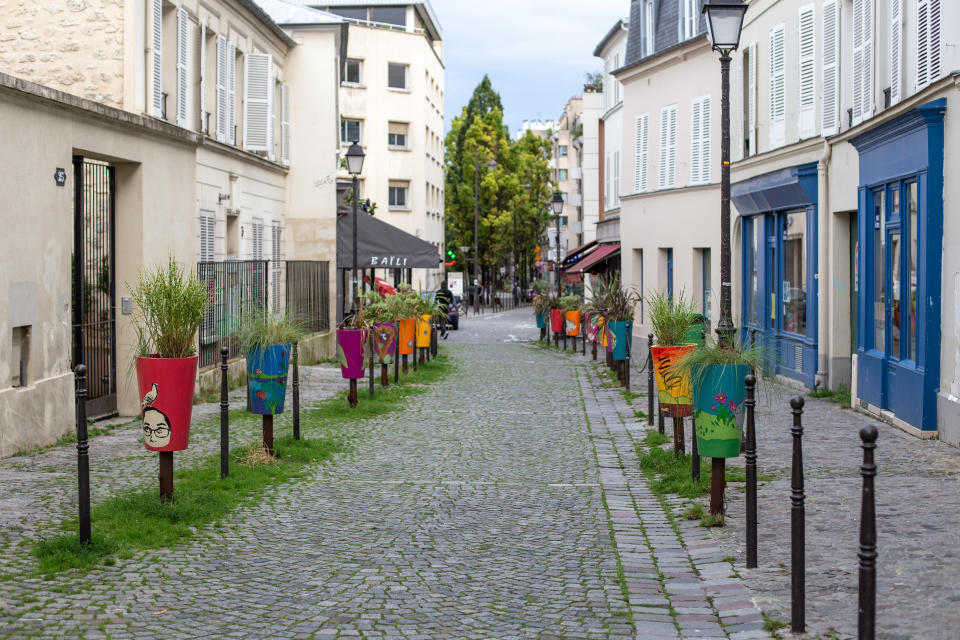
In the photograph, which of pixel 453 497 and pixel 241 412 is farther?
pixel 241 412

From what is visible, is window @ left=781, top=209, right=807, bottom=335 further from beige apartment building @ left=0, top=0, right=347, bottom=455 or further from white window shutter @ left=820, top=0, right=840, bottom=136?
beige apartment building @ left=0, top=0, right=347, bottom=455

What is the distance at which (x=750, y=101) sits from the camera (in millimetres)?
22594

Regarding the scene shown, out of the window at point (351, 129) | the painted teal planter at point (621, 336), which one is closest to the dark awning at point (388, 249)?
the painted teal planter at point (621, 336)

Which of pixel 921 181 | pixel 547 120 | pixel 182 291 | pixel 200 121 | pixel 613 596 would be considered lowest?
pixel 613 596

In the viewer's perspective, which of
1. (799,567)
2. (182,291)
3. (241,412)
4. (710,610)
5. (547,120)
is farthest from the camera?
(547,120)

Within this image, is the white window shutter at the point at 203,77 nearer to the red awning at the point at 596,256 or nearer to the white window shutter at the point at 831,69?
the white window shutter at the point at 831,69

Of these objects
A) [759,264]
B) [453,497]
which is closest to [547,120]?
[759,264]

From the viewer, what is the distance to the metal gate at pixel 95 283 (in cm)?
1338

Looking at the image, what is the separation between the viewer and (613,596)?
6.48 meters

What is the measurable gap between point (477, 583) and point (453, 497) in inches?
107

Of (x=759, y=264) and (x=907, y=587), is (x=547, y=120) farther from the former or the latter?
(x=907, y=587)

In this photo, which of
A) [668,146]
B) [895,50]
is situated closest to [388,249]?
[668,146]

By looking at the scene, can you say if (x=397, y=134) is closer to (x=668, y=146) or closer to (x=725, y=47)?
(x=668, y=146)

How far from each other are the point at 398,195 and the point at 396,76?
619cm
